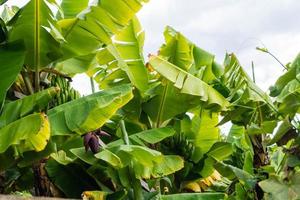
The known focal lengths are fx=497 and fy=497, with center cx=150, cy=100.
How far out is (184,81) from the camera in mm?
2697

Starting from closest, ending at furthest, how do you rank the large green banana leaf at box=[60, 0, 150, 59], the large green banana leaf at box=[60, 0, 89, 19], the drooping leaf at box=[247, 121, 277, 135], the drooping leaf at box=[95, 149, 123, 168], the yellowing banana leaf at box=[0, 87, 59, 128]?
1. the yellowing banana leaf at box=[0, 87, 59, 128]
2. the drooping leaf at box=[95, 149, 123, 168]
3. the large green banana leaf at box=[60, 0, 150, 59]
4. the drooping leaf at box=[247, 121, 277, 135]
5. the large green banana leaf at box=[60, 0, 89, 19]

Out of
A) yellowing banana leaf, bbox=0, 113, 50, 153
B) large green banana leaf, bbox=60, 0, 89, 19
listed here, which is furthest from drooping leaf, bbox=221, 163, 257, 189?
large green banana leaf, bbox=60, 0, 89, 19

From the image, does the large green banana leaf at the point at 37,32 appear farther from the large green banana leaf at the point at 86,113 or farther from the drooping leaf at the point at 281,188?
the drooping leaf at the point at 281,188

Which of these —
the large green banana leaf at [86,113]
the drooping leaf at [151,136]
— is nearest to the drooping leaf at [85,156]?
the drooping leaf at [151,136]

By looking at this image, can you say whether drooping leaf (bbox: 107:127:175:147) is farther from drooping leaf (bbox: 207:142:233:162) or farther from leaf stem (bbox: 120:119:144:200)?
drooping leaf (bbox: 207:142:233:162)

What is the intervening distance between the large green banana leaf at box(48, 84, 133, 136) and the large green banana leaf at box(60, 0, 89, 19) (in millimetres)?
764

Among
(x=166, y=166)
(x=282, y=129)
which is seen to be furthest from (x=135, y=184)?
(x=282, y=129)

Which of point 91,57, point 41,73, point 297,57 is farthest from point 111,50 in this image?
point 297,57

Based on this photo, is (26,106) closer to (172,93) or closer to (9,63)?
(9,63)

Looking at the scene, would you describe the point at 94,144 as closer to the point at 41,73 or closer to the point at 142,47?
the point at 41,73

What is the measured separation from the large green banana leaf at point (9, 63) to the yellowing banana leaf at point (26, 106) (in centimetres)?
6

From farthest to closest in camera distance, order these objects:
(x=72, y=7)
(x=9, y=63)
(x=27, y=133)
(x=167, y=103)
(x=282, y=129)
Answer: (x=167, y=103), (x=72, y=7), (x=282, y=129), (x=9, y=63), (x=27, y=133)

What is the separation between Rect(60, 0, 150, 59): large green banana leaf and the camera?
249cm

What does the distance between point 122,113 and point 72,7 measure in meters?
0.71
